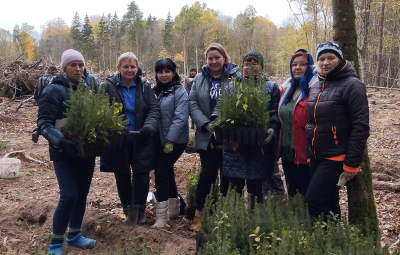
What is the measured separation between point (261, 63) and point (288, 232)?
6.05 ft

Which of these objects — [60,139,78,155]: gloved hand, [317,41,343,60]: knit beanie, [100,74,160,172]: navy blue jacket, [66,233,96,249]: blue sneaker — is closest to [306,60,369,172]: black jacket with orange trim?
[317,41,343,60]: knit beanie

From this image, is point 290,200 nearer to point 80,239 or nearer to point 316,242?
point 316,242

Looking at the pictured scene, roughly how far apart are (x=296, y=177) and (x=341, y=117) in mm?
1106

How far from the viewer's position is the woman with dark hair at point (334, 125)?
260cm

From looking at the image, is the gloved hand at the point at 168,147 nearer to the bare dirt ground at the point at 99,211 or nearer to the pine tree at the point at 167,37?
the bare dirt ground at the point at 99,211

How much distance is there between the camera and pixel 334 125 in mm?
2723

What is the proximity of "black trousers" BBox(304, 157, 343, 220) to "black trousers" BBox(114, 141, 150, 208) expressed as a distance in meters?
1.83

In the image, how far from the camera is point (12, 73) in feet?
48.2

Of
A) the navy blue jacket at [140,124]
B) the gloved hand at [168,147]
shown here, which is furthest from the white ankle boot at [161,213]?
the gloved hand at [168,147]

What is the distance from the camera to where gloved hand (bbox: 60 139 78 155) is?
2918 mm

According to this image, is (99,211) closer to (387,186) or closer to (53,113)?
(53,113)

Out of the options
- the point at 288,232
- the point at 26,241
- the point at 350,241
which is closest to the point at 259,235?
the point at 288,232

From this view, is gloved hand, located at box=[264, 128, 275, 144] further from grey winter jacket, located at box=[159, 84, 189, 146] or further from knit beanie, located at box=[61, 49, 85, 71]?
knit beanie, located at box=[61, 49, 85, 71]

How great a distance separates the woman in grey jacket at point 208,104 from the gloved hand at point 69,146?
129 cm
